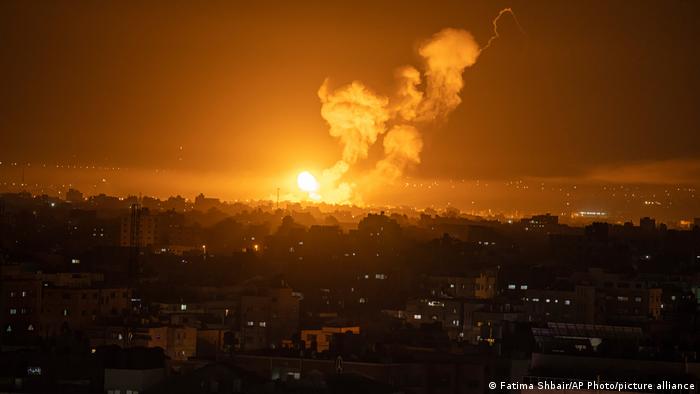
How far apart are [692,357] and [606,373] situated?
2.35 m

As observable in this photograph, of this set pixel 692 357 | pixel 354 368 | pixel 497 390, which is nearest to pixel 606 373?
pixel 692 357

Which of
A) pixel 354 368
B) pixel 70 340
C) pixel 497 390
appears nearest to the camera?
pixel 497 390

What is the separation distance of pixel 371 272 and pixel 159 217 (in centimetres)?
2583

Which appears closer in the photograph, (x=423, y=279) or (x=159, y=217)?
(x=423, y=279)

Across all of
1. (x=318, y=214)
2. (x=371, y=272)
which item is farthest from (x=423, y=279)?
(x=318, y=214)

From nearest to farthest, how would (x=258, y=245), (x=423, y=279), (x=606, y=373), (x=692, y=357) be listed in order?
(x=606, y=373) → (x=692, y=357) → (x=423, y=279) → (x=258, y=245)

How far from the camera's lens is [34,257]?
174 feet

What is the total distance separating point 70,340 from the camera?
34188 mm

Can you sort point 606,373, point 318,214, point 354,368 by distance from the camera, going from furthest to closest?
point 318,214, point 354,368, point 606,373

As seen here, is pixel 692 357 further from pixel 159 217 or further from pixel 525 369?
pixel 159 217

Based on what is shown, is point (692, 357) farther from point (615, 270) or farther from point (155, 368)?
point (615, 270)

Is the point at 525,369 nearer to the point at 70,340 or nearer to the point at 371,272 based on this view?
the point at 70,340

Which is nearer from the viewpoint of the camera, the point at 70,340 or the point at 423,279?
the point at 70,340

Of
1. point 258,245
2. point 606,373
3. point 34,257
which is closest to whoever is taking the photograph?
point 606,373
